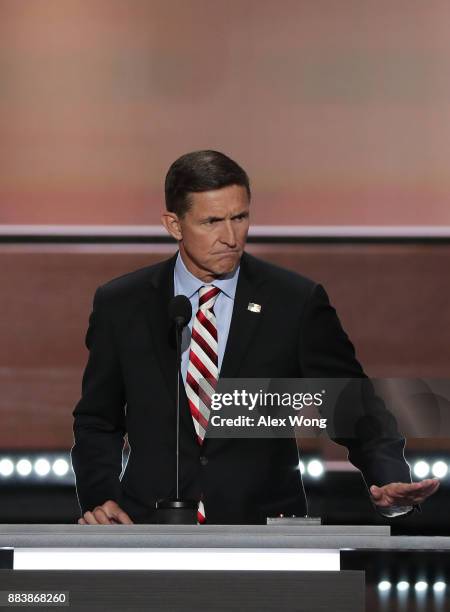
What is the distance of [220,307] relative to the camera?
2.78 meters

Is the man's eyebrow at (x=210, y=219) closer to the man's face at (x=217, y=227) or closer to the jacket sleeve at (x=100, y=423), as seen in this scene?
the man's face at (x=217, y=227)

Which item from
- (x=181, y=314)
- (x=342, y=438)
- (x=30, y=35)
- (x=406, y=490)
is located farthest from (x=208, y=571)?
(x=30, y=35)

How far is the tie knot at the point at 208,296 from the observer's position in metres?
2.75

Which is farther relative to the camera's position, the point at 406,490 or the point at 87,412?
the point at 87,412

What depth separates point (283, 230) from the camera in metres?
3.93

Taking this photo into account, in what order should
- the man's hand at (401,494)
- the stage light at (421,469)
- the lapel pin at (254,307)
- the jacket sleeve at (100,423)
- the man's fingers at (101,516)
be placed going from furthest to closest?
the stage light at (421,469), the lapel pin at (254,307), the jacket sleeve at (100,423), the man's fingers at (101,516), the man's hand at (401,494)

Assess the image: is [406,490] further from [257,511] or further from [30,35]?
[30,35]

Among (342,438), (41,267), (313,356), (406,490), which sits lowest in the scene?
(406,490)

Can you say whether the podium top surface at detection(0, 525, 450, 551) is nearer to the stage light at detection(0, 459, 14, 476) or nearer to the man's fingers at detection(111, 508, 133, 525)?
the man's fingers at detection(111, 508, 133, 525)

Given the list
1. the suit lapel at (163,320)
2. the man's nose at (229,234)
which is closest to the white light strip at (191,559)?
the suit lapel at (163,320)

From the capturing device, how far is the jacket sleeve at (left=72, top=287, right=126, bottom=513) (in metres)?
2.61

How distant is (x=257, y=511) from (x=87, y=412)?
0.42 m

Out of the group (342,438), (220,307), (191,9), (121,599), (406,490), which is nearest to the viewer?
(121,599)

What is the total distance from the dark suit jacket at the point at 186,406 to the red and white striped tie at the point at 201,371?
20 millimetres
